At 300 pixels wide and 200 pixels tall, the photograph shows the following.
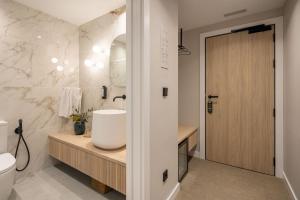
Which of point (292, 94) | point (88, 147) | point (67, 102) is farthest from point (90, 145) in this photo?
point (292, 94)

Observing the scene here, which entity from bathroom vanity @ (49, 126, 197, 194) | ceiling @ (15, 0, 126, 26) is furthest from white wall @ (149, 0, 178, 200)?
ceiling @ (15, 0, 126, 26)

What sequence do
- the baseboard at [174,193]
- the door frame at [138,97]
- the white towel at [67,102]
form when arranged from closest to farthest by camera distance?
the door frame at [138,97] < the baseboard at [174,193] < the white towel at [67,102]

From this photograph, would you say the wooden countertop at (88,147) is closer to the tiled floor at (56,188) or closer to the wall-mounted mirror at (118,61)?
the tiled floor at (56,188)

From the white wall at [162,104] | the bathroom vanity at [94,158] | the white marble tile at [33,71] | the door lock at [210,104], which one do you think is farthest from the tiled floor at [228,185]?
the white marble tile at [33,71]

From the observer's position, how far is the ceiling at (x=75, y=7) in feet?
6.66

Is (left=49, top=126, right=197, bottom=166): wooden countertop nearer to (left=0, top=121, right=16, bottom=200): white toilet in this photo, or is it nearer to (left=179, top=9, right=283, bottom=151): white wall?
(left=179, top=9, right=283, bottom=151): white wall

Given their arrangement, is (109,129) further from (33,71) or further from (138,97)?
(33,71)

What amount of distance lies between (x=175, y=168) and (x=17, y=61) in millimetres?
2377

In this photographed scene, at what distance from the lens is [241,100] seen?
234cm

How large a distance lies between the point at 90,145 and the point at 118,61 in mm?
1141

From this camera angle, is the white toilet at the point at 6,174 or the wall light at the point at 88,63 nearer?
the white toilet at the point at 6,174

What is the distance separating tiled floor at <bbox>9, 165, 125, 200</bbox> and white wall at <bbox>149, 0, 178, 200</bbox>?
647 mm

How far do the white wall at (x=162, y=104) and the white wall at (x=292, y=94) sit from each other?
1.17m

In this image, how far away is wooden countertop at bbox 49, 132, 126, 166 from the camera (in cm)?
151
